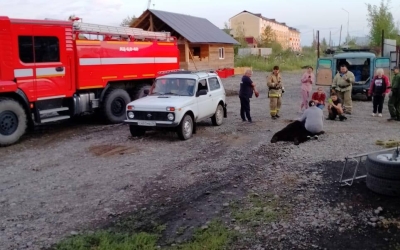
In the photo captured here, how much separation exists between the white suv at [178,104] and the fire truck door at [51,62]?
7.54 ft

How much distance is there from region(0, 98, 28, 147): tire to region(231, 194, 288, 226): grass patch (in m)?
7.18

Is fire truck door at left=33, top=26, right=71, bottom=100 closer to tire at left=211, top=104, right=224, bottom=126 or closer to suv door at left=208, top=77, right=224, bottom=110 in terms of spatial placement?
suv door at left=208, top=77, right=224, bottom=110

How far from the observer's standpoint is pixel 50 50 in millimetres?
12062

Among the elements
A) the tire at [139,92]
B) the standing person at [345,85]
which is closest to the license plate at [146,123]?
the tire at [139,92]

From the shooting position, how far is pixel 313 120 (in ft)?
36.2

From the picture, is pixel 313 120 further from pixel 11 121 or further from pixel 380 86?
pixel 11 121

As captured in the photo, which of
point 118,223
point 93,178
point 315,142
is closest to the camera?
point 118,223

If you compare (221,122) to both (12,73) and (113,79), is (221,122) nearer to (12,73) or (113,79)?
(113,79)

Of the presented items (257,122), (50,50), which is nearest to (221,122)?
(257,122)

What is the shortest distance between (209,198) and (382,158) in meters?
2.72

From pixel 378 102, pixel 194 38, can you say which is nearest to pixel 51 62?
pixel 378 102

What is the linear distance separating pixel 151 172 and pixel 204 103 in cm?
436

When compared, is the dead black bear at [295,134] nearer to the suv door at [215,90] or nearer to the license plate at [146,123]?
the suv door at [215,90]

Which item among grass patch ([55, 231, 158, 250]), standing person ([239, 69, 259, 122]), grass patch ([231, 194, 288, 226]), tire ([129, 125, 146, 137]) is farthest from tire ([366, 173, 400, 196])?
standing person ([239, 69, 259, 122])
